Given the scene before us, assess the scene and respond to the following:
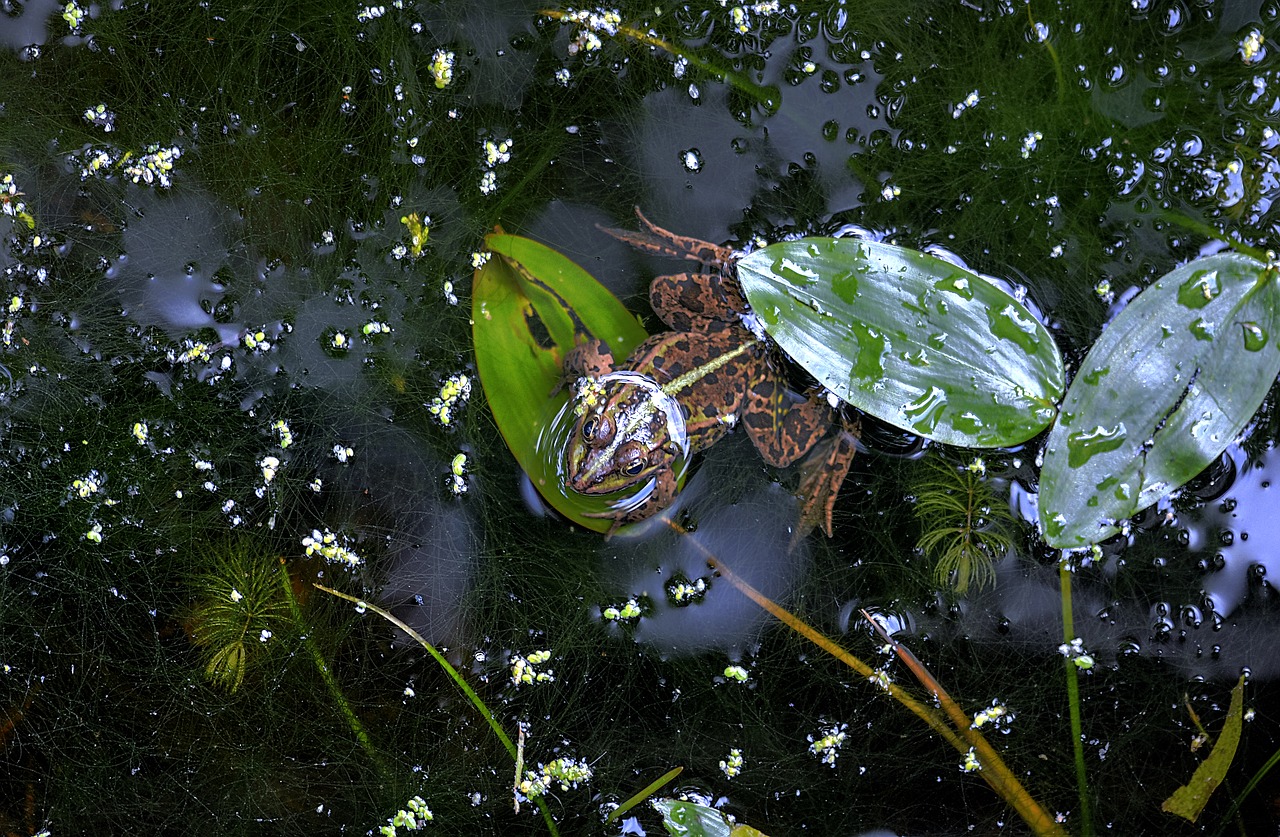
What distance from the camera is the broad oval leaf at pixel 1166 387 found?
5.95 ft

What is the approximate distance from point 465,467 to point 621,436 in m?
0.47

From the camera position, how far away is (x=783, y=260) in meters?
1.91

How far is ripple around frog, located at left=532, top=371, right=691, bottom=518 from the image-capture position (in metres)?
2.15

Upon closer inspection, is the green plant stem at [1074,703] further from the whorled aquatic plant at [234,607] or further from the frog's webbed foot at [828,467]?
the whorled aquatic plant at [234,607]

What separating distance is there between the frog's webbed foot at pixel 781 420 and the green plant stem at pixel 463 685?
1058 mm

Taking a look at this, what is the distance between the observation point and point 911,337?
1880mm

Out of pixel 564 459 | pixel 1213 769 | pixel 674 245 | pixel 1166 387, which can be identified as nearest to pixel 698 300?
pixel 674 245

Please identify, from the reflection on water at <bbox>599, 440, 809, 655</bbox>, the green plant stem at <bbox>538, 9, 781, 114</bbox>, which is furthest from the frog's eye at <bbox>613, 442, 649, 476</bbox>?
the green plant stem at <bbox>538, 9, 781, 114</bbox>

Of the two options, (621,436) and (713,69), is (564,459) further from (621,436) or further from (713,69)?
(713,69)

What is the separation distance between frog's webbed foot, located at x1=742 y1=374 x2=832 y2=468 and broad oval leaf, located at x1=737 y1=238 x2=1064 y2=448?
233 millimetres

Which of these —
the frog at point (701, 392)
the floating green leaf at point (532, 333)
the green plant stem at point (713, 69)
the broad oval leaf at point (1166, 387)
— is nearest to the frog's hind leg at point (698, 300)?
the frog at point (701, 392)

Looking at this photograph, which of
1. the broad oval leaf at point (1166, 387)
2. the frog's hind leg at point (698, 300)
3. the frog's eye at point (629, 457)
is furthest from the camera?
the frog's hind leg at point (698, 300)

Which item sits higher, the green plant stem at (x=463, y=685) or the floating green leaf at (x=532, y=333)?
the floating green leaf at (x=532, y=333)

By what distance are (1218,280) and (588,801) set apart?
6.80 ft
